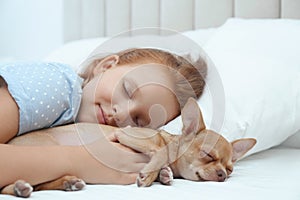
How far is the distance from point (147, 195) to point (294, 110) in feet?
1.96

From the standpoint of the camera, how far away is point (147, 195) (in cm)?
82

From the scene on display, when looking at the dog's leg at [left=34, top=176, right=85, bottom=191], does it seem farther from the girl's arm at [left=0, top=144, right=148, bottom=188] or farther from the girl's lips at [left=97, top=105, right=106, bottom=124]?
the girl's lips at [left=97, top=105, right=106, bottom=124]

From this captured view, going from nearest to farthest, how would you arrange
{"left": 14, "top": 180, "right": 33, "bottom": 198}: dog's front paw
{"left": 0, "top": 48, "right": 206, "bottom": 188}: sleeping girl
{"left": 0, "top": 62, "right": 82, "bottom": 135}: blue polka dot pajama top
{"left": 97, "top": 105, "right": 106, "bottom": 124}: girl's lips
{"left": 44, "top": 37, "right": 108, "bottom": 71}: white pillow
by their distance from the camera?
1. {"left": 14, "top": 180, "right": 33, "bottom": 198}: dog's front paw
2. {"left": 0, "top": 48, "right": 206, "bottom": 188}: sleeping girl
3. {"left": 0, "top": 62, "right": 82, "bottom": 135}: blue polka dot pajama top
4. {"left": 97, "top": 105, "right": 106, "bottom": 124}: girl's lips
5. {"left": 44, "top": 37, "right": 108, "bottom": 71}: white pillow

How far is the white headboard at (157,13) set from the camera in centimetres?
175

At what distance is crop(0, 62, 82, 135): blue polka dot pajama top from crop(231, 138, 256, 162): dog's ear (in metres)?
0.39

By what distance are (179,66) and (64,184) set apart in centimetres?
47

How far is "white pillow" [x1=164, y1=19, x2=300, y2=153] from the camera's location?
1178 millimetres

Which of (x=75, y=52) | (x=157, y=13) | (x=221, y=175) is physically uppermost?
(x=157, y=13)

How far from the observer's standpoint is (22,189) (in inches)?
31.5

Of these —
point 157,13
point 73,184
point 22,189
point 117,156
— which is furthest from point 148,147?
point 157,13

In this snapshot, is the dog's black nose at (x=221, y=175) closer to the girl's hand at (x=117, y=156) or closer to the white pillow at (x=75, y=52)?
the girl's hand at (x=117, y=156)

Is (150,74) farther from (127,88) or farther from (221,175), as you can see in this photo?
(221,175)

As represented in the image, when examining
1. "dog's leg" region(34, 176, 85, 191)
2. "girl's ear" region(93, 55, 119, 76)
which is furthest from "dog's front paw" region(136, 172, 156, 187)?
"girl's ear" region(93, 55, 119, 76)

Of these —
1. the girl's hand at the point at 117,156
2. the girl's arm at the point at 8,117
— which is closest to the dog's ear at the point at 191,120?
the girl's hand at the point at 117,156
